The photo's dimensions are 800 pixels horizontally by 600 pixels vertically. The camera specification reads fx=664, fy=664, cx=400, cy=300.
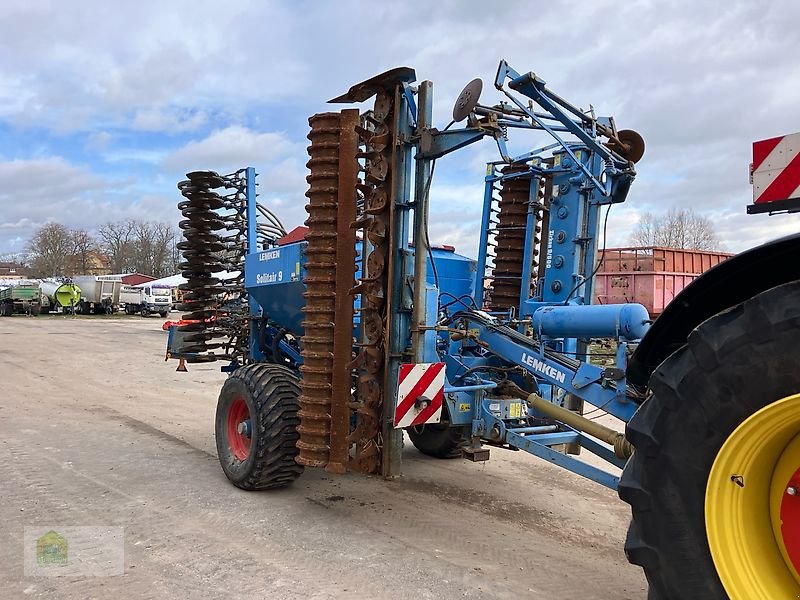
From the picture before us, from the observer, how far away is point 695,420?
82.4 inches

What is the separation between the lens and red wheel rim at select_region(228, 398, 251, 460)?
5.49 metres

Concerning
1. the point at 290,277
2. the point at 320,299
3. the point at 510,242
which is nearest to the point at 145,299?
the point at 510,242

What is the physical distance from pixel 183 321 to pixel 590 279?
13.2ft

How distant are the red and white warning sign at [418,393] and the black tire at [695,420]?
2131 millimetres

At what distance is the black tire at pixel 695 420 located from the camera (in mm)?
1929

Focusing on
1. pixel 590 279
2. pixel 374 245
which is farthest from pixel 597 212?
pixel 374 245

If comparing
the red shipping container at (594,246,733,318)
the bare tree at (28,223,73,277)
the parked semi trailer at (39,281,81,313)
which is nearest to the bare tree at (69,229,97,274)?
the bare tree at (28,223,73,277)

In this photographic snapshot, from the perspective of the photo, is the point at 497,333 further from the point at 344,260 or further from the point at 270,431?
the point at 270,431

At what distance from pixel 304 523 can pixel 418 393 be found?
4.05 feet

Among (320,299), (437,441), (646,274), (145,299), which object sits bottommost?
(437,441)

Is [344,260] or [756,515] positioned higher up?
[344,260]

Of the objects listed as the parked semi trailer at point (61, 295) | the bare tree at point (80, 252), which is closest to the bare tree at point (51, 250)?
the bare tree at point (80, 252)

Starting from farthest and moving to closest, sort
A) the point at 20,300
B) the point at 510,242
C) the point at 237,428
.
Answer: the point at 20,300 < the point at 510,242 < the point at 237,428

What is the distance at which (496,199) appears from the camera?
6805mm
